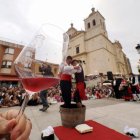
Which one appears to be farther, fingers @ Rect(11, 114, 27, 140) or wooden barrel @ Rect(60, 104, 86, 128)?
wooden barrel @ Rect(60, 104, 86, 128)

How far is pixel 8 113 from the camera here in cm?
51

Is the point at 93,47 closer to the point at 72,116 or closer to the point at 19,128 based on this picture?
the point at 72,116

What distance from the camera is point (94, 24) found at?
3581 centimetres

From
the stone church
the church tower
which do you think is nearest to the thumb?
the stone church

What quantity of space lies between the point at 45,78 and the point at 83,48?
34800 mm


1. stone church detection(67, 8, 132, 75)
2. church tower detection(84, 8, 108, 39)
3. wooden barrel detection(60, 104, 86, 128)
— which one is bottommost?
wooden barrel detection(60, 104, 86, 128)

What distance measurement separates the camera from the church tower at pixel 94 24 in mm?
34006

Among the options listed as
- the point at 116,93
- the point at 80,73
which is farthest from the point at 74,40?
the point at 80,73

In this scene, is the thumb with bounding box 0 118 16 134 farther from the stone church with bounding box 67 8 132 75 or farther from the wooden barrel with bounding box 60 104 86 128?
the stone church with bounding box 67 8 132 75

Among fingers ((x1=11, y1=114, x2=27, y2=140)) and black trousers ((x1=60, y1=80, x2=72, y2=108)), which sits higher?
black trousers ((x1=60, y1=80, x2=72, y2=108))

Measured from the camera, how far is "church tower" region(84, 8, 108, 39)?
3401cm

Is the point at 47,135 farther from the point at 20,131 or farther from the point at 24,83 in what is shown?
the point at 20,131

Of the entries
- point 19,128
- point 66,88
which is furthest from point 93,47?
point 19,128

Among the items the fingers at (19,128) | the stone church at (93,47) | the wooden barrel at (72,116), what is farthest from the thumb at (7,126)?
the stone church at (93,47)
